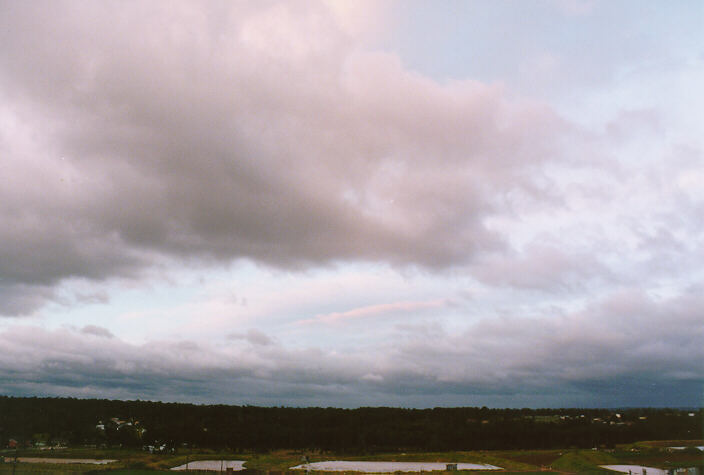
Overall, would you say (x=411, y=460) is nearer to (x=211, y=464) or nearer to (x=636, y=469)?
(x=211, y=464)

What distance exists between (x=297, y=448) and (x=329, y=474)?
290ft

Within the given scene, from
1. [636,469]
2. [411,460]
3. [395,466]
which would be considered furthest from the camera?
[411,460]

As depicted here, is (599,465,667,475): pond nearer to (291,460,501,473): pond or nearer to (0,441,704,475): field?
(0,441,704,475): field

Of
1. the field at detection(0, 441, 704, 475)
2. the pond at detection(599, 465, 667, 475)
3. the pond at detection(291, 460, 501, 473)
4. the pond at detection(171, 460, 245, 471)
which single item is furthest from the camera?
the pond at detection(171, 460, 245, 471)

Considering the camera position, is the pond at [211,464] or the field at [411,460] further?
the pond at [211,464]

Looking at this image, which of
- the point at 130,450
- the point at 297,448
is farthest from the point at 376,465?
the point at 130,450

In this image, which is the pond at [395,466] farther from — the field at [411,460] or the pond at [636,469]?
the pond at [636,469]

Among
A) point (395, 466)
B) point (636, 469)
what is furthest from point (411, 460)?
point (636, 469)

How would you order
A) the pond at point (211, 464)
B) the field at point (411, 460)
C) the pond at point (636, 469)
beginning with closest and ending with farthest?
1. the pond at point (636, 469)
2. the field at point (411, 460)
3. the pond at point (211, 464)

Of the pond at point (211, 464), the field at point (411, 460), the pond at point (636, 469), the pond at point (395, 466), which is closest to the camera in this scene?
the pond at point (636, 469)

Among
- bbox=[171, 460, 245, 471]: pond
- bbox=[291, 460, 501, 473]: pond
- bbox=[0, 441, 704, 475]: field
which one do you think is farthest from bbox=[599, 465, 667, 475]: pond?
bbox=[171, 460, 245, 471]: pond

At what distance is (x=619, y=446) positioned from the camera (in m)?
185

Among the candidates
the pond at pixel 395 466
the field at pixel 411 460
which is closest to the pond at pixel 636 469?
the field at pixel 411 460

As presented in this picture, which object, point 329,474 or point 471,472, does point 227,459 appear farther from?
point 471,472
